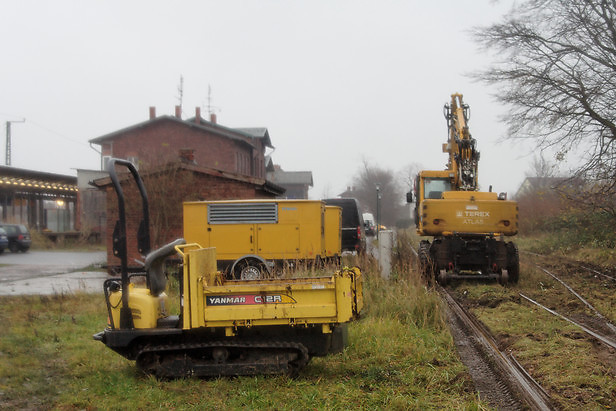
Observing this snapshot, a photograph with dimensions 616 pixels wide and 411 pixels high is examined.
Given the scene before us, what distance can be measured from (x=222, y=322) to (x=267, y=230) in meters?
9.17

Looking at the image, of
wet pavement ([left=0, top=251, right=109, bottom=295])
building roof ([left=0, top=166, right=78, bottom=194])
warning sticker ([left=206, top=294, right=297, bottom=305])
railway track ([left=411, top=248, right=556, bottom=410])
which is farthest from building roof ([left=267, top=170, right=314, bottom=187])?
warning sticker ([left=206, top=294, right=297, bottom=305])

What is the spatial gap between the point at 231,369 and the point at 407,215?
316 feet

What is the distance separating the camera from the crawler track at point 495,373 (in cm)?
606

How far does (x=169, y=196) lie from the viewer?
2027 centimetres

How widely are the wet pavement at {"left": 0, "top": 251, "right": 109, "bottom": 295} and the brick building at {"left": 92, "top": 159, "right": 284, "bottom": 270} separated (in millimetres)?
1727

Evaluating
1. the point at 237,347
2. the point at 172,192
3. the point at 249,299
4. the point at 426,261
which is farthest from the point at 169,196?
the point at 249,299

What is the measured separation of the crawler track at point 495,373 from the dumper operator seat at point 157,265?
3.54 m

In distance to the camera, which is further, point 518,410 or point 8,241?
point 8,241

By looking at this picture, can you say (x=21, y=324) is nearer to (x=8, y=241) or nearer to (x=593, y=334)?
(x=593, y=334)

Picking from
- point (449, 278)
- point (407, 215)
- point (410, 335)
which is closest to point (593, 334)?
point (410, 335)

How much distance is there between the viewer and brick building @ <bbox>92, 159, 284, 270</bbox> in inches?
795

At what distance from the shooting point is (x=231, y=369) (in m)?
6.65

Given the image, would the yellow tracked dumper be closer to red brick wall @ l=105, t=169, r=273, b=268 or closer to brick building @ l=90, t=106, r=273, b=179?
red brick wall @ l=105, t=169, r=273, b=268

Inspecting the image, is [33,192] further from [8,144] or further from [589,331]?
[589,331]
